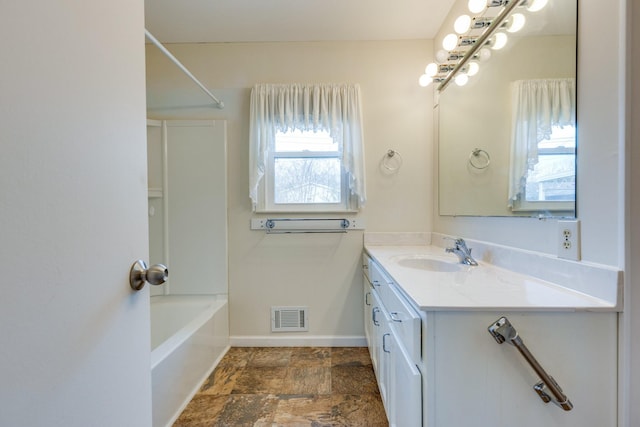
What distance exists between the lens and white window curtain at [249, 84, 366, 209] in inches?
81.7

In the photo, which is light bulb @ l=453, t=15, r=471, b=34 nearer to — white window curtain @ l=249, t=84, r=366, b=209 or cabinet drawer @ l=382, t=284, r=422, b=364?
white window curtain @ l=249, t=84, r=366, b=209

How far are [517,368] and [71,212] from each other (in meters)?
1.13

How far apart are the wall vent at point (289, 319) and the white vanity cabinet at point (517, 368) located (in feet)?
Result: 4.86

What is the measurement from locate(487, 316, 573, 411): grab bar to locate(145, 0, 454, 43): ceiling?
1.95m

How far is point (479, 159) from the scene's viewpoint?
5.15ft

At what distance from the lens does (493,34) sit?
4.44ft

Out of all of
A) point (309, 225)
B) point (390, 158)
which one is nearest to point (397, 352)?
point (309, 225)

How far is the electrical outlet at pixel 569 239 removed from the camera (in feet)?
3.05

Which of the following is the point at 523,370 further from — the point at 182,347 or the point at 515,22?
the point at 182,347

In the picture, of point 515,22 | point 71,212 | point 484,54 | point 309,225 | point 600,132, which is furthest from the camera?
point 309,225

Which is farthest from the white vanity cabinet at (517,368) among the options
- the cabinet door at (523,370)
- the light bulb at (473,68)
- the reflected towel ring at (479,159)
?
the light bulb at (473,68)

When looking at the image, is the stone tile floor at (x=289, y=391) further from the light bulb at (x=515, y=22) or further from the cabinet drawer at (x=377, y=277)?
the light bulb at (x=515, y=22)

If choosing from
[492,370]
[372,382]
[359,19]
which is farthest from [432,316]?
[359,19]

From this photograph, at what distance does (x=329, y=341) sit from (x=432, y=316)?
1573 mm
